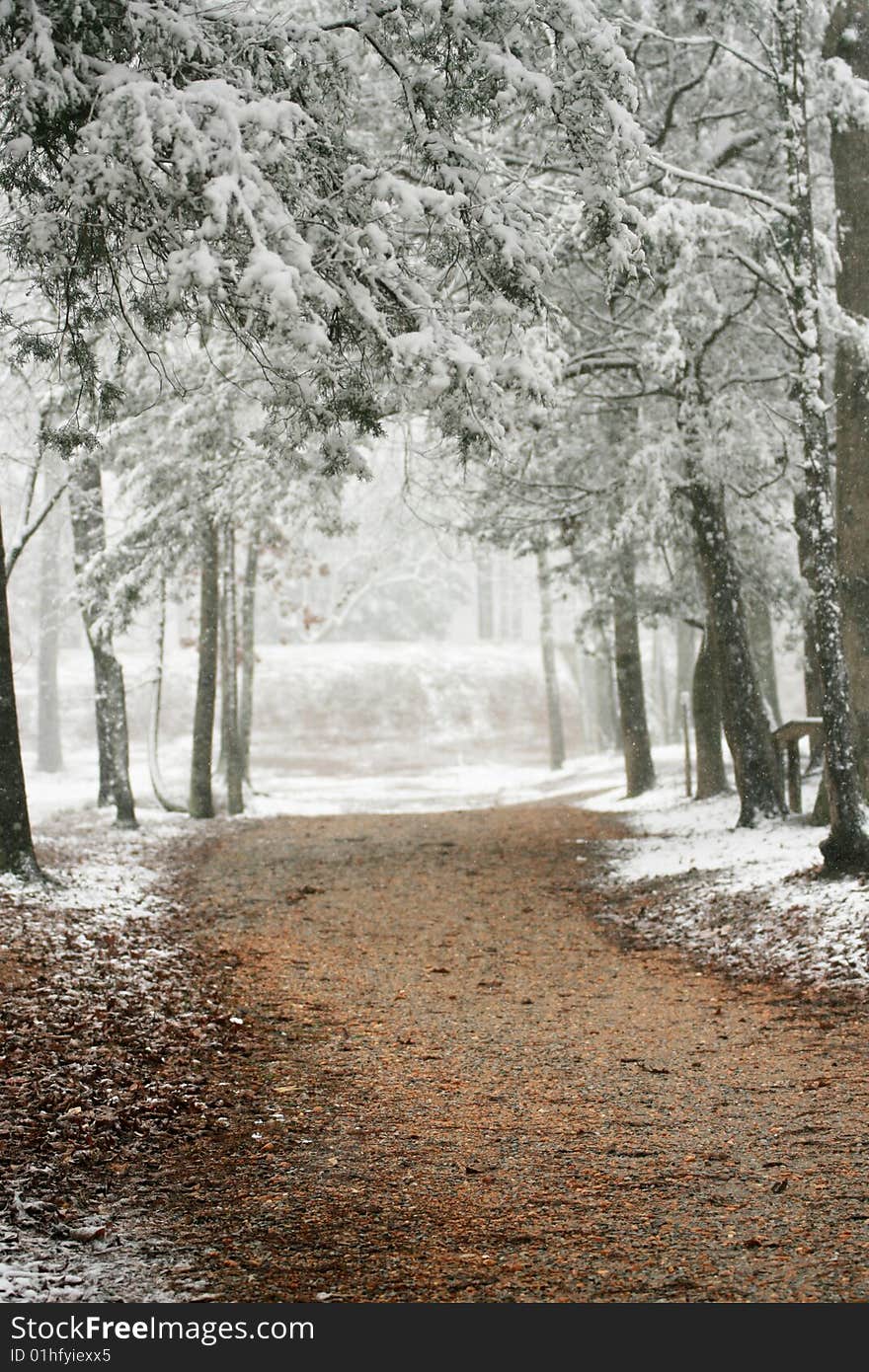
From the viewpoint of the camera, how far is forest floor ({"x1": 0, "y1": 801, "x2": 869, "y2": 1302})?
11.5ft

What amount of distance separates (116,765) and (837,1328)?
14.6 m

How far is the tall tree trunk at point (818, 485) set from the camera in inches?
356

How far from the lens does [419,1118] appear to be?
5.00m

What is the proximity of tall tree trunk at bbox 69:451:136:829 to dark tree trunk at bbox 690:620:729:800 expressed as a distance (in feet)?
26.7

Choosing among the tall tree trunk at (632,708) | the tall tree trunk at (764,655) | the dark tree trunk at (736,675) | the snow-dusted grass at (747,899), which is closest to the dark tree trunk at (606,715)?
the tall tree trunk at (764,655)

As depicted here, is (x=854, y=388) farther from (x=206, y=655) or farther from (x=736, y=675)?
(x=206, y=655)

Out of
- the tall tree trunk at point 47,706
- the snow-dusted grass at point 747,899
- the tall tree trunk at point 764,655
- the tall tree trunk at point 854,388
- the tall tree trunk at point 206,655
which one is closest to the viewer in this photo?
the snow-dusted grass at point 747,899

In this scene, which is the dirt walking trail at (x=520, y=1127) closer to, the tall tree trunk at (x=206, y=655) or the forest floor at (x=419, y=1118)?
the forest floor at (x=419, y=1118)

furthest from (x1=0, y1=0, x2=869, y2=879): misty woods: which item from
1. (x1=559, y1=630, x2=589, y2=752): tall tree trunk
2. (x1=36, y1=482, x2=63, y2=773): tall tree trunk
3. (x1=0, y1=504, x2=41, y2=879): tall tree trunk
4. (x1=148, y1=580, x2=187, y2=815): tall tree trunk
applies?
(x1=559, y1=630, x2=589, y2=752): tall tree trunk

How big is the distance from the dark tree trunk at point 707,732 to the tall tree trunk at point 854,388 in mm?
5725

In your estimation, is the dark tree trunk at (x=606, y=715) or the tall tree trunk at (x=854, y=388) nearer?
the tall tree trunk at (x=854, y=388)

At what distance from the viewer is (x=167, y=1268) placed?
348cm

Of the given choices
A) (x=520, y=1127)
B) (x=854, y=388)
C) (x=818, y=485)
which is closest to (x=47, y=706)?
(x=854, y=388)

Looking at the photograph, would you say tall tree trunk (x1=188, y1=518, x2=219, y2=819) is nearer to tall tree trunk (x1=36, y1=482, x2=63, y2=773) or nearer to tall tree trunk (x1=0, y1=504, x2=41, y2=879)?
tall tree trunk (x1=0, y1=504, x2=41, y2=879)
